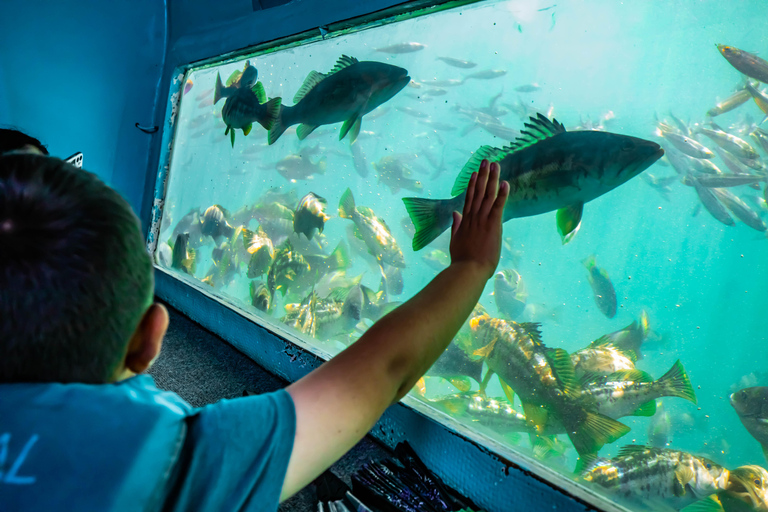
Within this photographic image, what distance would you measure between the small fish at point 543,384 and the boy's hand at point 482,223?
1.10 m

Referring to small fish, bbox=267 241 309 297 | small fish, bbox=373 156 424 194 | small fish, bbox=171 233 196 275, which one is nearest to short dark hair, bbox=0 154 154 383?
small fish, bbox=267 241 309 297

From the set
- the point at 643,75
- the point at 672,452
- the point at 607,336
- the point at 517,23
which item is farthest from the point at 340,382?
the point at 643,75

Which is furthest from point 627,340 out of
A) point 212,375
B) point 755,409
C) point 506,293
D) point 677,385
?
point 212,375

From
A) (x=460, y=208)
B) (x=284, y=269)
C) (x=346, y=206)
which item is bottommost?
(x=284, y=269)

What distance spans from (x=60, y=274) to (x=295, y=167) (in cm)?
386

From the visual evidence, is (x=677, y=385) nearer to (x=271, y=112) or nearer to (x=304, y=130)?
(x=304, y=130)

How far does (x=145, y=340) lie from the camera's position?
0.48 m

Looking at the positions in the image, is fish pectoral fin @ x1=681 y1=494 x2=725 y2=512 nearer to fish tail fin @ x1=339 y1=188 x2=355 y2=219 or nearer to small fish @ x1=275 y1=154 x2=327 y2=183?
fish tail fin @ x1=339 y1=188 x2=355 y2=219

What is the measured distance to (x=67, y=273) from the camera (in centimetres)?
40

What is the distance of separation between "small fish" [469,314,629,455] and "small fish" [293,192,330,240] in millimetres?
1448

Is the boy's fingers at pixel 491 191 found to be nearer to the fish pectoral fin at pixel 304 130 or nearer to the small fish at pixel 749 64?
the fish pectoral fin at pixel 304 130

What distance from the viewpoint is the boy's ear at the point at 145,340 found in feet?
1.58

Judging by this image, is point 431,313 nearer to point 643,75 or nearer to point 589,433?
point 589,433

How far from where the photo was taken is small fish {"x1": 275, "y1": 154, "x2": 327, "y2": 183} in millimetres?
4098
